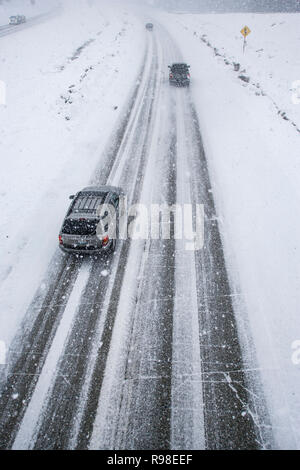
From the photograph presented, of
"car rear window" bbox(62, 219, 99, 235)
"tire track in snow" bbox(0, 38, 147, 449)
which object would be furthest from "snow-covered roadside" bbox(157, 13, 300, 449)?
"tire track in snow" bbox(0, 38, 147, 449)

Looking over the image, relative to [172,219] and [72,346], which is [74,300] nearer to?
[72,346]

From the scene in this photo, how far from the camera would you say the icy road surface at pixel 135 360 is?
487 cm

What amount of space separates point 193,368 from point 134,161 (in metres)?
9.93

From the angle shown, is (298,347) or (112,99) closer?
(298,347)

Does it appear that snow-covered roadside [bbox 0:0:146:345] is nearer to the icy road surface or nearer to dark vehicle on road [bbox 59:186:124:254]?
the icy road surface

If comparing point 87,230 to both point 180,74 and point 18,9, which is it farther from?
point 18,9

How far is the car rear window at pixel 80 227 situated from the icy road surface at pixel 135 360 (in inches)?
41.6

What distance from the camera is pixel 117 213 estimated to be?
30.1 feet

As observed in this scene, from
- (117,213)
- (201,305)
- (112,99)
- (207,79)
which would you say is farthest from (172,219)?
(207,79)

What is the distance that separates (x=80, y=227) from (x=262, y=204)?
6684 millimetres

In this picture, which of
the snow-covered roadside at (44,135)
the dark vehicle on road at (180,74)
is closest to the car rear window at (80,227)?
the snow-covered roadside at (44,135)

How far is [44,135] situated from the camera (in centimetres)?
1513

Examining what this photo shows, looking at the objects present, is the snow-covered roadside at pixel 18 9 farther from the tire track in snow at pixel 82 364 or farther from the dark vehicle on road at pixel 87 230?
the tire track in snow at pixel 82 364

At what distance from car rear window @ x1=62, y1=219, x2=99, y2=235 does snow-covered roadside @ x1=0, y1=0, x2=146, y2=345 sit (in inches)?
56.4
